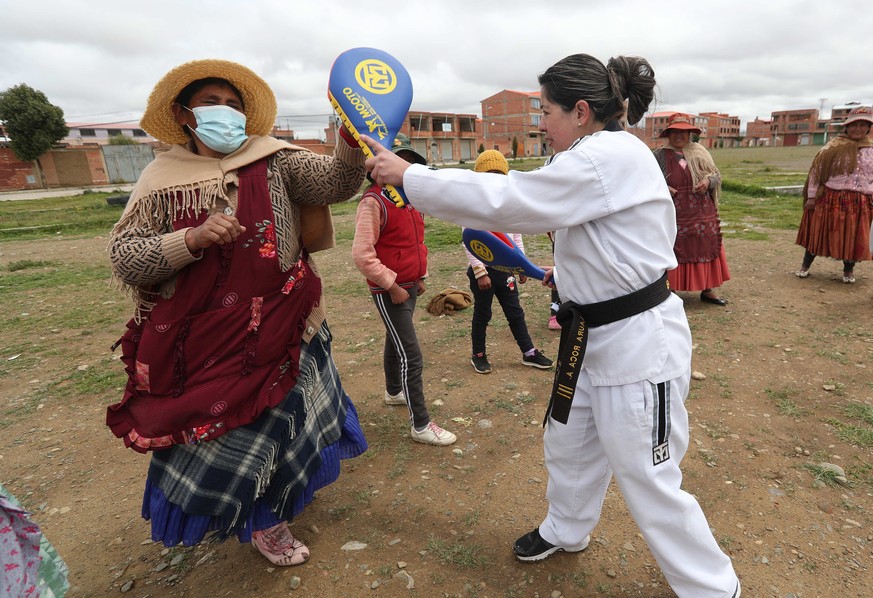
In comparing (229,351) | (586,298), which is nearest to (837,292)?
(586,298)

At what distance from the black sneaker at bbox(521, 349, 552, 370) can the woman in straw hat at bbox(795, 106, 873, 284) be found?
4447 mm

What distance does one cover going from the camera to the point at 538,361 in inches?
173

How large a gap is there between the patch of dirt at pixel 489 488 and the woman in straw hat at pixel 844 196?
4.98 ft

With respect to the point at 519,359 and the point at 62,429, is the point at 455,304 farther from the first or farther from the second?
the point at 62,429

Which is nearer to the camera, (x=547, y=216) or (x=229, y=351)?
(x=547, y=216)

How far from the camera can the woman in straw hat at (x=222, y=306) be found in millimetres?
2002

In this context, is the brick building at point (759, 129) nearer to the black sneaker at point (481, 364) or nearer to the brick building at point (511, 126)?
the brick building at point (511, 126)

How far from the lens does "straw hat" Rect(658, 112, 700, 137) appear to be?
208 inches

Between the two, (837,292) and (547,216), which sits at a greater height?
(547,216)

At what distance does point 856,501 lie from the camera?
2639 mm

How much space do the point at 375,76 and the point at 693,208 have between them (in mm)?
4717

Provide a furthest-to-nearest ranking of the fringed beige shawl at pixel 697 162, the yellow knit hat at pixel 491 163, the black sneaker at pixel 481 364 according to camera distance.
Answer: the fringed beige shawl at pixel 697 162, the black sneaker at pixel 481 364, the yellow knit hat at pixel 491 163

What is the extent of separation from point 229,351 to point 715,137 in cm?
11763

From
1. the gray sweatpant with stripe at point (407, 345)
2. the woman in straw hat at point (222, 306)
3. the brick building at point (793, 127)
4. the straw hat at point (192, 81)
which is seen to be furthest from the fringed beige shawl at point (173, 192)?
the brick building at point (793, 127)
